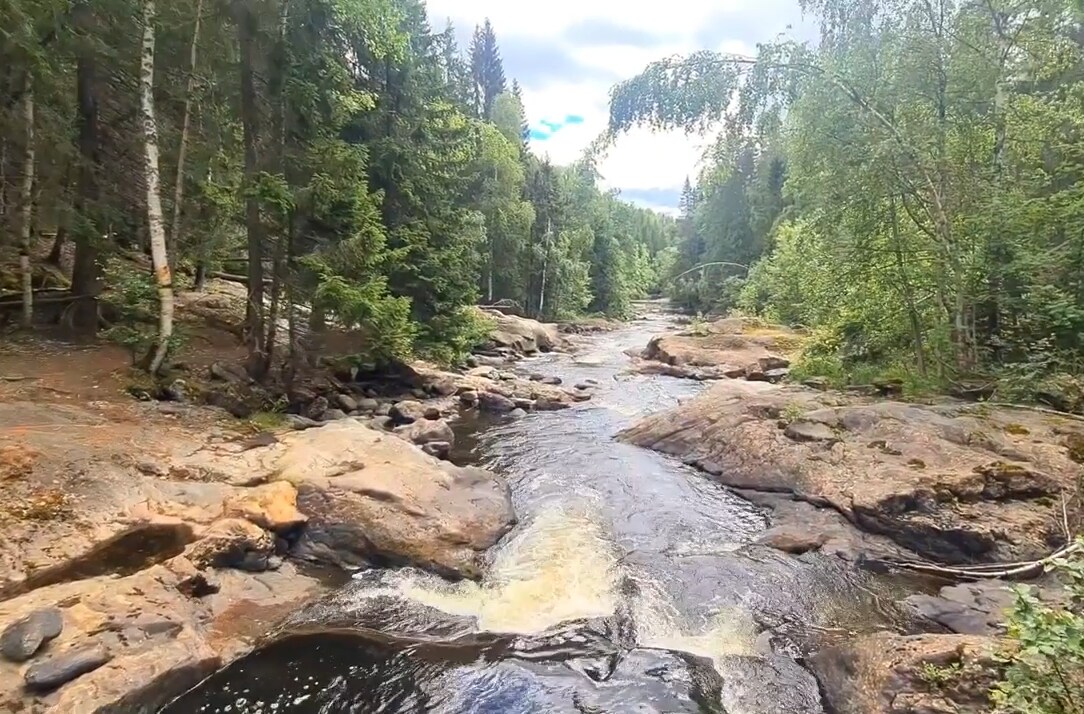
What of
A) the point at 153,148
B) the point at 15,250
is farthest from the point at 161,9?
the point at 15,250

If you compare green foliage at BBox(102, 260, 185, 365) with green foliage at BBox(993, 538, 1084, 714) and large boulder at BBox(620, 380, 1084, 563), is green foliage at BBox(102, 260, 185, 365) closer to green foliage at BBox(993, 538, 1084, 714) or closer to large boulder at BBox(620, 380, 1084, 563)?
large boulder at BBox(620, 380, 1084, 563)

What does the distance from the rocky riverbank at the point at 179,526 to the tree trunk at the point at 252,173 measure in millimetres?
1133

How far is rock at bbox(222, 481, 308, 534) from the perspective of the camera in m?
7.14

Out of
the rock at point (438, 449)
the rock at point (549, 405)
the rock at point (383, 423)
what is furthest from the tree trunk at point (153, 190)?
the rock at point (549, 405)

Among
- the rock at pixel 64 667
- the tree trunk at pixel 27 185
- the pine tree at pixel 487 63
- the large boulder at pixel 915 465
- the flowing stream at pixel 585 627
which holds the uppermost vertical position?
the pine tree at pixel 487 63

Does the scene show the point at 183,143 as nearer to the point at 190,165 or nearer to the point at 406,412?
the point at 190,165

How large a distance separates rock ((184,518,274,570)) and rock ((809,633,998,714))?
19.6 feet

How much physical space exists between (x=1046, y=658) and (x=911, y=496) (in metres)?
5.28

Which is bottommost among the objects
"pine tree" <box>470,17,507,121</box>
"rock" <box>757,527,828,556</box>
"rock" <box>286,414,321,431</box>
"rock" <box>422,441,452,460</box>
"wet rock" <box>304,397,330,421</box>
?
"rock" <box>422,441,452,460</box>

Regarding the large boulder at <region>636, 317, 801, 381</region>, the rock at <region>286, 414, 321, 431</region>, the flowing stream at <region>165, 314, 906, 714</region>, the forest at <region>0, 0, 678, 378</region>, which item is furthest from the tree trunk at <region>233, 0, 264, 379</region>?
the large boulder at <region>636, 317, 801, 381</region>

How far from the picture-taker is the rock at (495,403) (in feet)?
53.5

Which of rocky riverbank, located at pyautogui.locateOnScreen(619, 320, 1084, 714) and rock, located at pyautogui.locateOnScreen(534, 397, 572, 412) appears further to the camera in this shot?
rock, located at pyautogui.locateOnScreen(534, 397, 572, 412)

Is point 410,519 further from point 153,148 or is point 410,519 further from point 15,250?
point 15,250

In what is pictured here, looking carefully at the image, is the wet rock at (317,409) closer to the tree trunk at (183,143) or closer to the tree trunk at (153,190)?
the tree trunk at (153,190)
